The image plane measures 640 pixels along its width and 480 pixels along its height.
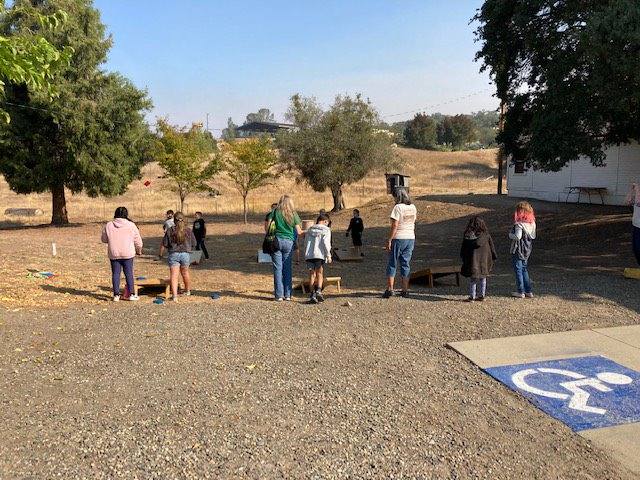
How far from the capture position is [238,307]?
776cm

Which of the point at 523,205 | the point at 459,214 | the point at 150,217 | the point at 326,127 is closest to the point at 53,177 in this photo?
the point at 150,217

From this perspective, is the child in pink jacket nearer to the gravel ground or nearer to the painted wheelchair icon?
the gravel ground

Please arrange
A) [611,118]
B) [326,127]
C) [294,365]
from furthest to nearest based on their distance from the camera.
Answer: [326,127]
[611,118]
[294,365]

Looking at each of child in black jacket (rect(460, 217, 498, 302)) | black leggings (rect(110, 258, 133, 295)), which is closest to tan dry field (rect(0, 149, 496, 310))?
A: black leggings (rect(110, 258, 133, 295))

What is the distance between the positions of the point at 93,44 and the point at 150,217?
1236cm

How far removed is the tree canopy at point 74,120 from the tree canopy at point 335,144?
10.3m

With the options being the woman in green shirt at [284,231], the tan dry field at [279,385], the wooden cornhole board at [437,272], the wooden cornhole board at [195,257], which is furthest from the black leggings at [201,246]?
the wooden cornhole board at [437,272]

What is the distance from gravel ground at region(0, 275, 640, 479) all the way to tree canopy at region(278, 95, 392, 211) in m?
26.2

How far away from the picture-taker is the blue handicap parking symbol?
4.08m

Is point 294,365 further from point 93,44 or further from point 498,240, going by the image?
point 93,44

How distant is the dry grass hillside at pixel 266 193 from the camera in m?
37.2

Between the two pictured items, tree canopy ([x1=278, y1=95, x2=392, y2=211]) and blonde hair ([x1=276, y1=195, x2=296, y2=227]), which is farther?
tree canopy ([x1=278, y1=95, x2=392, y2=211])

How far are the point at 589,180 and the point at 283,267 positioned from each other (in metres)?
23.5

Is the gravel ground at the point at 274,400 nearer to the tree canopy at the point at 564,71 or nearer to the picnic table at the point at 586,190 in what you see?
the tree canopy at the point at 564,71
